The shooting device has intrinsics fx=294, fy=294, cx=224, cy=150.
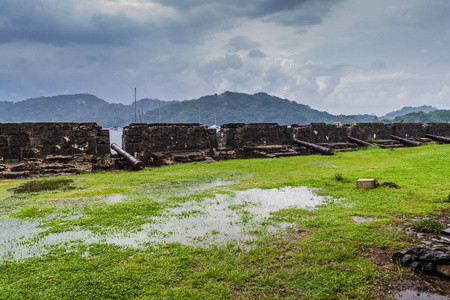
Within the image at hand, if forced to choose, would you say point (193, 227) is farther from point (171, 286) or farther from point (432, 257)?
point (432, 257)

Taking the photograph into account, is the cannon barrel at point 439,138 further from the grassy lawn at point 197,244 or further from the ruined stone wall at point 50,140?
the ruined stone wall at point 50,140

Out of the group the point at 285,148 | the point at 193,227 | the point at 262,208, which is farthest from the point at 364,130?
the point at 193,227

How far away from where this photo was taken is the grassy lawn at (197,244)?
253cm

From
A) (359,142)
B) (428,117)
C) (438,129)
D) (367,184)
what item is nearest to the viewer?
(367,184)

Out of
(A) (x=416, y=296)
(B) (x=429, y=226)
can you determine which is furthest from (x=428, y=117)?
(A) (x=416, y=296)

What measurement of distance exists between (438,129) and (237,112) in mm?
147461

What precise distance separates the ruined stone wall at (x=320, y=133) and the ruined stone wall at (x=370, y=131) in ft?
3.00

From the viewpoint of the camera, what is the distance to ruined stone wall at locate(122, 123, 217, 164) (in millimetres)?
12438

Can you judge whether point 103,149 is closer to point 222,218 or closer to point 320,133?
point 222,218

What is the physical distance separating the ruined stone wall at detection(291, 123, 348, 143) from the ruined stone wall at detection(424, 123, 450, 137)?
328 inches

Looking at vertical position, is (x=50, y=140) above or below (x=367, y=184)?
above

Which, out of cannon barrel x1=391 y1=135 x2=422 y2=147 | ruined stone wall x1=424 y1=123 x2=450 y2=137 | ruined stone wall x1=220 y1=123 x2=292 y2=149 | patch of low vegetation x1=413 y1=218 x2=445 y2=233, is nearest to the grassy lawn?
patch of low vegetation x1=413 y1=218 x2=445 y2=233

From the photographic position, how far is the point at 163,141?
13.1 meters

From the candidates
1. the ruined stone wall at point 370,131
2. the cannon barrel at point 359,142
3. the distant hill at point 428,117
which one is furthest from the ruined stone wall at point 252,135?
the distant hill at point 428,117
